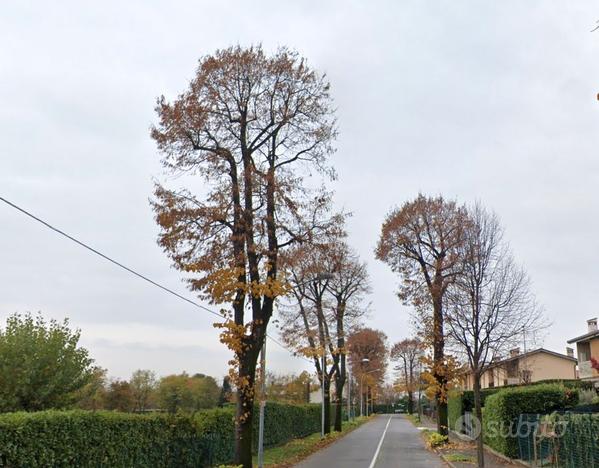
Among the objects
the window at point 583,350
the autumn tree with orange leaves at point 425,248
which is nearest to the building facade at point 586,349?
the window at point 583,350

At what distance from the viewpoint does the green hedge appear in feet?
65.4

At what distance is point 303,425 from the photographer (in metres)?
38.1

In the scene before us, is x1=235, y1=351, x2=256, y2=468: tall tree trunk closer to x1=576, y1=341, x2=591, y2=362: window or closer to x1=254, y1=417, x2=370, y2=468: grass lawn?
x1=254, y1=417, x2=370, y2=468: grass lawn

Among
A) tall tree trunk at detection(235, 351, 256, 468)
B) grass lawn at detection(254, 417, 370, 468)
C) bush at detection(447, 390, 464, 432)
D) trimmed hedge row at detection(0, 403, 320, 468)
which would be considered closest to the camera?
trimmed hedge row at detection(0, 403, 320, 468)

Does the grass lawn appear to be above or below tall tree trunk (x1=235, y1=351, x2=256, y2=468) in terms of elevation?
below

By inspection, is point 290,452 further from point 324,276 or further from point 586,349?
point 586,349

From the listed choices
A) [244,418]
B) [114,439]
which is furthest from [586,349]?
[114,439]

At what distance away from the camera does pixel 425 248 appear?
30.2 m

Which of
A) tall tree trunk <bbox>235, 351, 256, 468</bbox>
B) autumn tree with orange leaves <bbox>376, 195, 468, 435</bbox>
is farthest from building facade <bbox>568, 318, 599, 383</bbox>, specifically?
tall tree trunk <bbox>235, 351, 256, 468</bbox>

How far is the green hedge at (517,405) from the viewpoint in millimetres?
19938

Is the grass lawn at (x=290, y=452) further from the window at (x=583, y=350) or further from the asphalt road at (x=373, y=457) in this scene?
the window at (x=583, y=350)

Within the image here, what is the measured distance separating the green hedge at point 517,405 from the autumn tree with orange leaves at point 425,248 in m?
7.07

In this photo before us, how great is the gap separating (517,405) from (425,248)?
11.4 m

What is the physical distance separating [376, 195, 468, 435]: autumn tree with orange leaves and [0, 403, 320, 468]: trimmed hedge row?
480 inches
